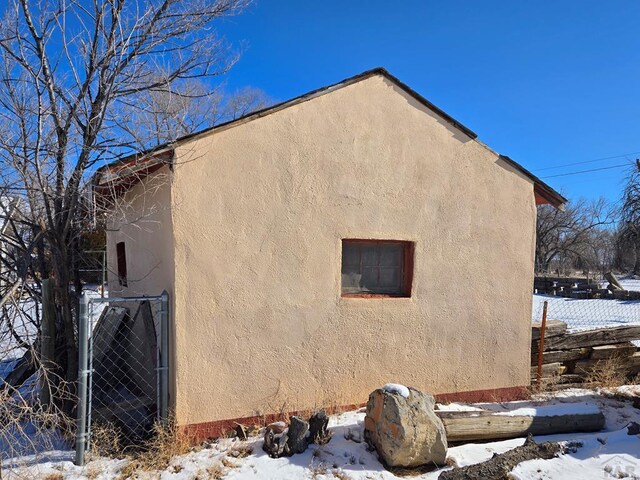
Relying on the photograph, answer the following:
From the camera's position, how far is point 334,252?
5293 mm

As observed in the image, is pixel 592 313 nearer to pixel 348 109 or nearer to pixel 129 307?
pixel 348 109

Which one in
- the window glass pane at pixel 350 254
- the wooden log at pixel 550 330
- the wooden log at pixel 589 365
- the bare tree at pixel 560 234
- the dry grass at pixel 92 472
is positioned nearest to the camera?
the dry grass at pixel 92 472

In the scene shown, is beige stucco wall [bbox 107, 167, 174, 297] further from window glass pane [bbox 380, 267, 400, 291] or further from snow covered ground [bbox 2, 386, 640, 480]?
window glass pane [bbox 380, 267, 400, 291]

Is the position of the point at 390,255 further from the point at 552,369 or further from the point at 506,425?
the point at 552,369

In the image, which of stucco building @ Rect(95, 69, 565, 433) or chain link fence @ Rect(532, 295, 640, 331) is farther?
chain link fence @ Rect(532, 295, 640, 331)

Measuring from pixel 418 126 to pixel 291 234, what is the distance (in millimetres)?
2206

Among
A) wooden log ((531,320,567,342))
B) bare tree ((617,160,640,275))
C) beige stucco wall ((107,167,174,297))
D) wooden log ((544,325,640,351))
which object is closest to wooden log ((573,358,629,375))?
wooden log ((544,325,640,351))

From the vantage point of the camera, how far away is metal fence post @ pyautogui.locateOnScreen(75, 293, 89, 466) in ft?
13.8

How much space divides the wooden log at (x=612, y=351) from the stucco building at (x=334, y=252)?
1.62m

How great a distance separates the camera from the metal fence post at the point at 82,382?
4.21 m

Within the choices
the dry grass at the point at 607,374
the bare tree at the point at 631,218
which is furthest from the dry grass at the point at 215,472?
the bare tree at the point at 631,218

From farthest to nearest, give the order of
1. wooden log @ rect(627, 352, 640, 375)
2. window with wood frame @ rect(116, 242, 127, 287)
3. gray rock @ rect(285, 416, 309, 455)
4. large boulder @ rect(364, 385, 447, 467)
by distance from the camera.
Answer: window with wood frame @ rect(116, 242, 127, 287) < wooden log @ rect(627, 352, 640, 375) < gray rock @ rect(285, 416, 309, 455) < large boulder @ rect(364, 385, 447, 467)

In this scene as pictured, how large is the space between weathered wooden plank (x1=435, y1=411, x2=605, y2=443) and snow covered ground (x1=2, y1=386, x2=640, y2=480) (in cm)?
9

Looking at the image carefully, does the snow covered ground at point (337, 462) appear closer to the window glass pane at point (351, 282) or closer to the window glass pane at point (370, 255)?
the window glass pane at point (351, 282)
